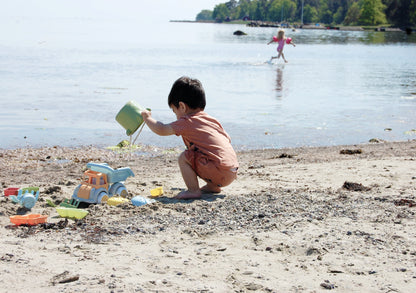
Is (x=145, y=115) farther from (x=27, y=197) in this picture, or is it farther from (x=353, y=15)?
(x=353, y=15)

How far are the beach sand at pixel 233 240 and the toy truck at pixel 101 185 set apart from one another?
10.7 inches

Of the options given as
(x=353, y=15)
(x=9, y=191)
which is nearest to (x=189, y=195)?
(x=9, y=191)

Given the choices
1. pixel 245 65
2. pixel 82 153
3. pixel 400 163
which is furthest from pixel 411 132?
pixel 245 65

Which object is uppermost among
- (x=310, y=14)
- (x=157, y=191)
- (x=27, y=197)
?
(x=310, y=14)

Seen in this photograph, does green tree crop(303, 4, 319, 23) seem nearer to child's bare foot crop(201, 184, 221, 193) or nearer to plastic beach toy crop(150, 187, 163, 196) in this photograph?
child's bare foot crop(201, 184, 221, 193)

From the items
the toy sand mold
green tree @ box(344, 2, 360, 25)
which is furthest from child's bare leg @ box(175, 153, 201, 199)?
green tree @ box(344, 2, 360, 25)

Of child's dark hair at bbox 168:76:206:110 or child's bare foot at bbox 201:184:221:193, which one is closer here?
child's dark hair at bbox 168:76:206:110

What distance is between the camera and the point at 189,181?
15.5 ft

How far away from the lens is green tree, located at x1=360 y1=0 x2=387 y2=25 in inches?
4365

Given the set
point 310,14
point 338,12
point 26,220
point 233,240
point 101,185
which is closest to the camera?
point 233,240

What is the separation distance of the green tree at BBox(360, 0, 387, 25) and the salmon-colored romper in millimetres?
115726

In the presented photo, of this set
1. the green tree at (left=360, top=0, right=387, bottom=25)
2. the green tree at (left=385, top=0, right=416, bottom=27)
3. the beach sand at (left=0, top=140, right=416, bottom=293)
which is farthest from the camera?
the green tree at (left=360, top=0, right=387, bottom=25)

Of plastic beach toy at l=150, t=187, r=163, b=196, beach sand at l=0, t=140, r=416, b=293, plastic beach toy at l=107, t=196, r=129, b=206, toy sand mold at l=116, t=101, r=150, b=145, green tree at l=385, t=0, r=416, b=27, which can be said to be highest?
green tree at l=385, t=0, r=416, b=27

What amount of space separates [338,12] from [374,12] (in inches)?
993
